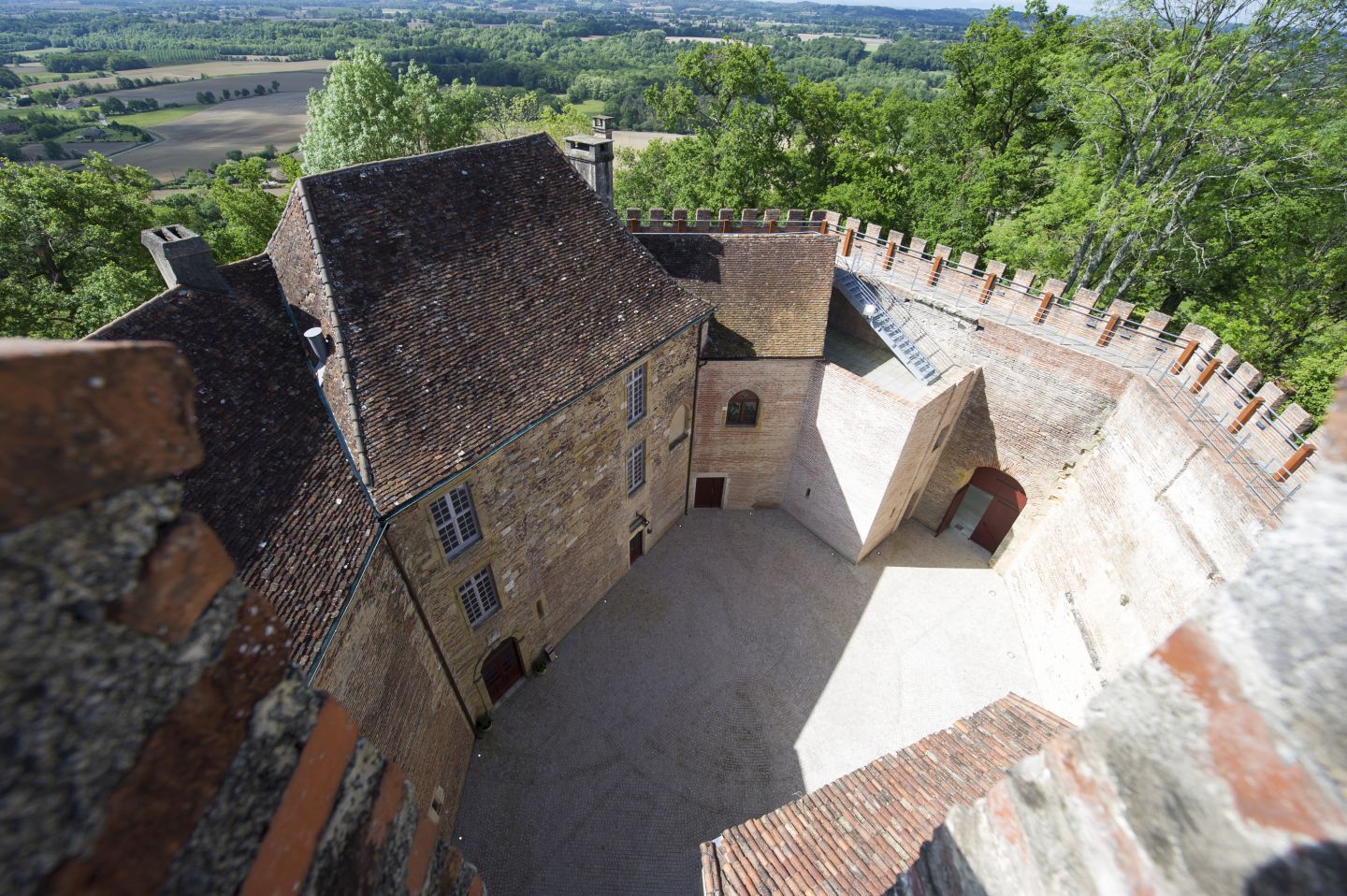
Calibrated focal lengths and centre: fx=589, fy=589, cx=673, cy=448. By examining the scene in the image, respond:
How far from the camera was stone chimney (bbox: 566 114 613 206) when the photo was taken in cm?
1714

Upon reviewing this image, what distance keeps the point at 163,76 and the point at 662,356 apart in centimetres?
19440

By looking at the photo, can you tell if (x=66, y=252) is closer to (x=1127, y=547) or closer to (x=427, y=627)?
(x=427, y=627)

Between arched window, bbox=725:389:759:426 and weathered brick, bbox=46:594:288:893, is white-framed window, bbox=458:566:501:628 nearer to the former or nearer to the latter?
arched window, bbox=725:389:759:426

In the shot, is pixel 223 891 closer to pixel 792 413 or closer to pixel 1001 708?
pixel 1001 708

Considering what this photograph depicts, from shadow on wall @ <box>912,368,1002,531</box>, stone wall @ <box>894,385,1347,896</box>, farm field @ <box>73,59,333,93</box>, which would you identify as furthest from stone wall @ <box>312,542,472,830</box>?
farm field @ <box>73,59,333,93</box>

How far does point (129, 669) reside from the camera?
2.09 meters

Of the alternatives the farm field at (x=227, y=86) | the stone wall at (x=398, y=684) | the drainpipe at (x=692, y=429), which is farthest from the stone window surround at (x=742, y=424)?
the farm field at (x=227, y=86)

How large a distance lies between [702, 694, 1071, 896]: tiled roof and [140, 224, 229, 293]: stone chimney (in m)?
14.0

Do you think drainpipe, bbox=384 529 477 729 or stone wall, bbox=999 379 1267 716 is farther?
stone wall, bbox=999 379 1267 716

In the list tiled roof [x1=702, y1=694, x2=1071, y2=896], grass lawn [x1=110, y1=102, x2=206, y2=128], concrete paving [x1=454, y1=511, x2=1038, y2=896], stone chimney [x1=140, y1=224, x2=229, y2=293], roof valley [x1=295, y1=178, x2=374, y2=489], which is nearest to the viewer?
tiled roof [x1=702, y1=694, x2=1071, y2=896]

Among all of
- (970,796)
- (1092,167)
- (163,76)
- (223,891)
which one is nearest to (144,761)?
(223,891)

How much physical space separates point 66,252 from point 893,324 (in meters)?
28.9

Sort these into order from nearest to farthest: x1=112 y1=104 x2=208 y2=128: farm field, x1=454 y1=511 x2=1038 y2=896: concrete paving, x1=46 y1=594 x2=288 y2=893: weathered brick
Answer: x1=46 y1=594 x2=288 y2=893: weathered brick
x1=454 y1=511 x2=1038 y2=896: concrete paving
x1=112 y1=104 x2=208 y2=128: farm field

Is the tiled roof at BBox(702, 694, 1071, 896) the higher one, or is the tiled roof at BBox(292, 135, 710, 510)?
the tiled roof at BBox(292, 135, 710, 510)
